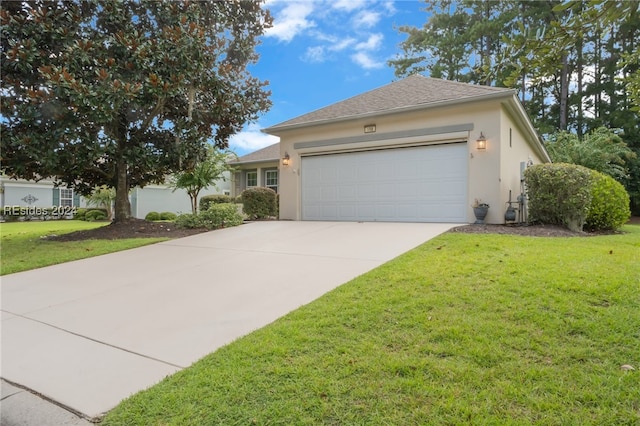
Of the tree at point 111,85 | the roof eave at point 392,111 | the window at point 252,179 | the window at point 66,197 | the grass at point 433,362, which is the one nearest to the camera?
the grass at point 433,362

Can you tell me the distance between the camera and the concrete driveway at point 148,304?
2.64 meters

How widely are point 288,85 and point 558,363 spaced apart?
40.4ft

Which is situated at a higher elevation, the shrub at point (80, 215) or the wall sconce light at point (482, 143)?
the wall sconce light at point (482, 143)

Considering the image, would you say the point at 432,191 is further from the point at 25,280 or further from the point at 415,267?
the point at 25,280

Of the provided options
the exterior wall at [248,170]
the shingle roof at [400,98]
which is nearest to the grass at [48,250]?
the shingle roof at [400,98]

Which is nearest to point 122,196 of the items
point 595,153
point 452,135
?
point 452,135

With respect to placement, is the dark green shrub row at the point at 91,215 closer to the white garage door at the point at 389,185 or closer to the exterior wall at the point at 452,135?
the exterior wall at the point at 452,135

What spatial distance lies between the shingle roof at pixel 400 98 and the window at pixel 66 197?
18470mm

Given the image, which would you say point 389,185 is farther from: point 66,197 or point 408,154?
point 66,197

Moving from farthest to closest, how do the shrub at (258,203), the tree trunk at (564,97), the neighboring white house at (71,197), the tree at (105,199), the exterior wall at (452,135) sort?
the tree trunk at (564,97)
the neighboring white house at (71,197)
the tree at (105,199)
the shrub at (258,203)
the exterior wall at (452,135)

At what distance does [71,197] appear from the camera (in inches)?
920

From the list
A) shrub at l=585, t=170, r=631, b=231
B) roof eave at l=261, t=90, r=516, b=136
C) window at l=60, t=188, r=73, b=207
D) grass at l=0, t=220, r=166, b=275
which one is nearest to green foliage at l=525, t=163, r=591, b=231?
shrub at l=585, t=170, r=631, b=231

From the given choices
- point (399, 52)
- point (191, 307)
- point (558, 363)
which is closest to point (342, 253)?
point (191, 307)

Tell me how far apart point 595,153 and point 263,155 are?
659 inches
